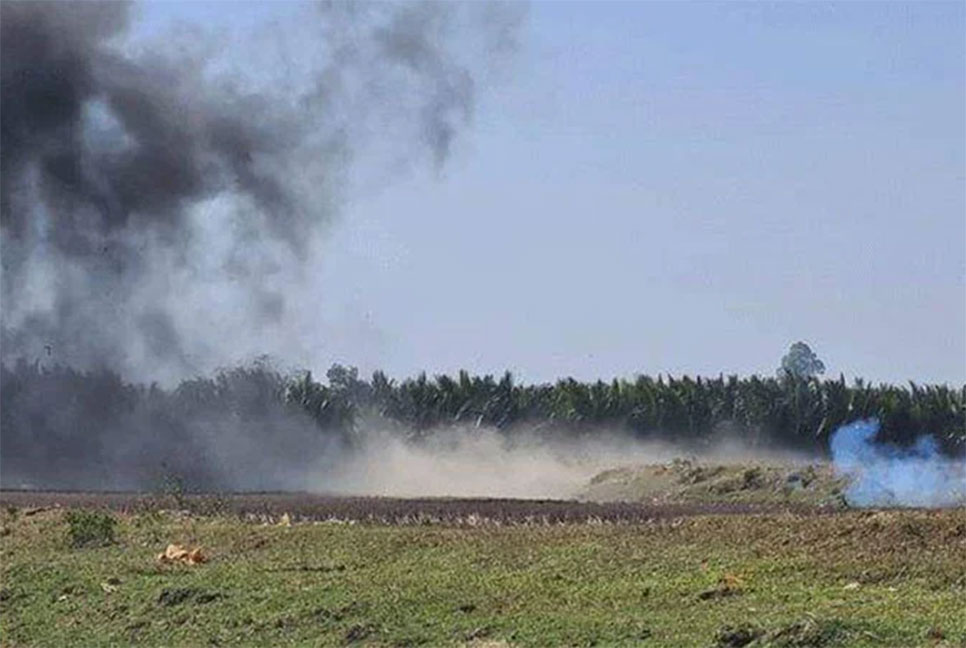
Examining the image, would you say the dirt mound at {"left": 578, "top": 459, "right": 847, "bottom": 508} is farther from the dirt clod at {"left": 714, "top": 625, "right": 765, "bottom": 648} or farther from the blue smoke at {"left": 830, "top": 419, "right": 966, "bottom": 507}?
the dirt clod at {"left": 714, "top": 625, "right": 765, "bottom": 648}

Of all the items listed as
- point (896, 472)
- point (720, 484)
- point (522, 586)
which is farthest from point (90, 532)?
point (896, 472)

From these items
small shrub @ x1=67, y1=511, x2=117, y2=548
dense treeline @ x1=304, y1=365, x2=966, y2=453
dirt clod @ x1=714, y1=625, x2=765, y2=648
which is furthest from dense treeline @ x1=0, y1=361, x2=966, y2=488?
dirt clod @ x1=714, y1=625, x2=765, y2=648

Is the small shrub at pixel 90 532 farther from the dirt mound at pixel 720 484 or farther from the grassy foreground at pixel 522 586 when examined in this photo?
the dirt mound at pixel 720 484

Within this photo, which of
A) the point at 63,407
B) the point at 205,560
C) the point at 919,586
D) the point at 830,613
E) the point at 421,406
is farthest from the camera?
the point at 421,406

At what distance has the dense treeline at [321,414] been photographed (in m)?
49.5

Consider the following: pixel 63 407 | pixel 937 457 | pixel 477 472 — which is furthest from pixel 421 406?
pixel 937 457

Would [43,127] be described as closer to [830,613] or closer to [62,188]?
[62,188]

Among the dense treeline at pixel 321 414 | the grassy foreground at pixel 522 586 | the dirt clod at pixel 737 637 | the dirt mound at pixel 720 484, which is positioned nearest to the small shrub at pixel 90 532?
the grassy foreground at pixel 522 586

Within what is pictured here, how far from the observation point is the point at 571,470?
50688 mm

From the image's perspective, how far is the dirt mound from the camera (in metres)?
39.8

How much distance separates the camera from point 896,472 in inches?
1571

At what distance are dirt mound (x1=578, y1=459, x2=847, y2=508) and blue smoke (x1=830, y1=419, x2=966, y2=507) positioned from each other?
471 mm

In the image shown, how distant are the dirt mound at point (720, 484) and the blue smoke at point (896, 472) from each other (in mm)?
471

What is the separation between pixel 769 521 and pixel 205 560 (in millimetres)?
6660
